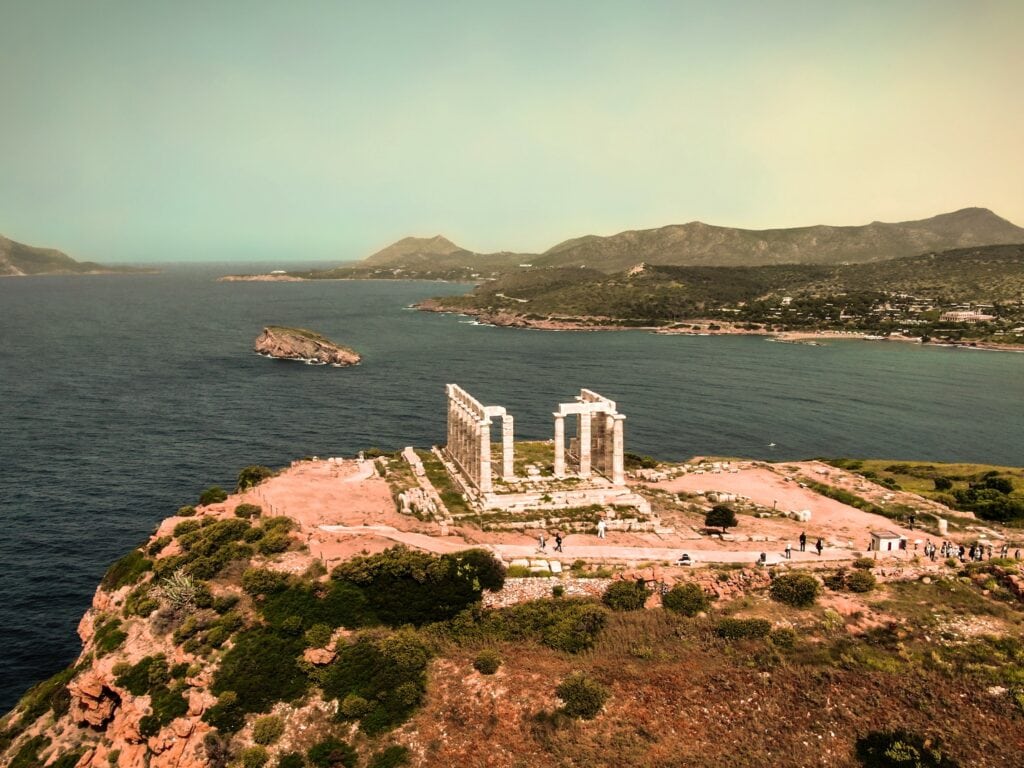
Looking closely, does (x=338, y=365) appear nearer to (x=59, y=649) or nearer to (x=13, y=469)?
(x=13, y=469)

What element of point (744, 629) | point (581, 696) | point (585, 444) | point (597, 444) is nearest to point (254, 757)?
point (581, 696)

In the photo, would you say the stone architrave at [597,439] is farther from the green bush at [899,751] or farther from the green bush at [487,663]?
the green bush at [899,751]

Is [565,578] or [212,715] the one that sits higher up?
[565,578]

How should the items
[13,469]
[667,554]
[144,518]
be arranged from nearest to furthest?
[667,554] < [144,518] < [13,469]

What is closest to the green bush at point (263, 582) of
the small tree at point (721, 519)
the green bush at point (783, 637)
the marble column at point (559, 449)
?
the marble column at point (559, 449)

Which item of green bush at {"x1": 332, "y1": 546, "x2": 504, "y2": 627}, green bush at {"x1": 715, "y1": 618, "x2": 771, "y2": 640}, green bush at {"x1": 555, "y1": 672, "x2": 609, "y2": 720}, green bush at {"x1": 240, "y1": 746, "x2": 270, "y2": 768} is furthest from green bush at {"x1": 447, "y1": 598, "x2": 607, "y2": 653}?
green bush at {"x1": 240, "y1": 746, "x2": 270, "y2": 768}

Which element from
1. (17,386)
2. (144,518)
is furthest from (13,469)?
(17,386)
